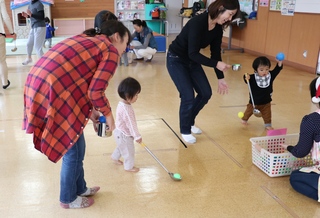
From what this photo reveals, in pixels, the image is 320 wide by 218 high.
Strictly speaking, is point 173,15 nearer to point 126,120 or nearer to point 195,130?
point 195,130

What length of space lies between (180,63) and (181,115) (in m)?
0.45

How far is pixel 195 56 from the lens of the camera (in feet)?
8.65

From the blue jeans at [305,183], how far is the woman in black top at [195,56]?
35.8 inches

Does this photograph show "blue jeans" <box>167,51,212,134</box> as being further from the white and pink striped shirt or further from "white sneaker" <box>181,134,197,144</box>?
the white and pink striped shirt

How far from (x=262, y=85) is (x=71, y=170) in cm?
213

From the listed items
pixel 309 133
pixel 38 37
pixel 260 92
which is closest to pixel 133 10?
pixel 38 37

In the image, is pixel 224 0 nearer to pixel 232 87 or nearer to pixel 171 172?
pixel 171 172

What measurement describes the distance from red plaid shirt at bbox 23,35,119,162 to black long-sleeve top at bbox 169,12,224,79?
3.66 ft

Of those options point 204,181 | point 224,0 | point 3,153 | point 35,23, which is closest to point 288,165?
point 204,181

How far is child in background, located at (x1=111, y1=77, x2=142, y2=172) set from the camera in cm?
223

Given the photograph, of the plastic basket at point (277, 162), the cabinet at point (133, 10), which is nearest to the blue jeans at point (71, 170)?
the plastic basket at point (277, 162)

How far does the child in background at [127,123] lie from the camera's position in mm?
2232

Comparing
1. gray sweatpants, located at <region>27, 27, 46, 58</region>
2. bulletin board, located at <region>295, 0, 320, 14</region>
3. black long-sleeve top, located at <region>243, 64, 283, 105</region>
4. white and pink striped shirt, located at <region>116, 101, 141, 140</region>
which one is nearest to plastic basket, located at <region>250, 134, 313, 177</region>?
black long-sleeve top, located at <region>243, 64, 283, 105</region>

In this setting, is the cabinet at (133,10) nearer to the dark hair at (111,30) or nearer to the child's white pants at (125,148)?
the child's white pants at (125,148)
